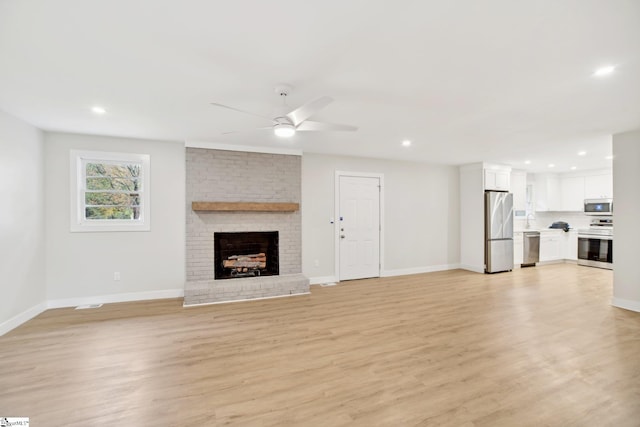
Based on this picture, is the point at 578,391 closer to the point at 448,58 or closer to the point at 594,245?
the point at 448,58

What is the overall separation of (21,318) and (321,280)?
4332 millimetres

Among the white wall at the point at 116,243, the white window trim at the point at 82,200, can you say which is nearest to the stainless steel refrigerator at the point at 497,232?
the white wall at the point at 116,243

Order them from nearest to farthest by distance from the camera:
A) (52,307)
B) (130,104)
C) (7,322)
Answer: (130,104)
(7,322)
(52,307)

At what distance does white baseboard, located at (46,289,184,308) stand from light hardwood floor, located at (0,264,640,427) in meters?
0.20

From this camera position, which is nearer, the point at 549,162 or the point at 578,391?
the point at 578,391

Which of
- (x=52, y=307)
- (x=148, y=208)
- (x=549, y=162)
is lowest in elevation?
(x=52, y=307)

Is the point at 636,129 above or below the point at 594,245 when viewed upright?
above

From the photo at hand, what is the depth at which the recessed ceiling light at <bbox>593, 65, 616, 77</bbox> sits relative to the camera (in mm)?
2275

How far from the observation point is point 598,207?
285 inches

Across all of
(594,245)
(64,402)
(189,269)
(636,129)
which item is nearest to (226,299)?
(189,269)

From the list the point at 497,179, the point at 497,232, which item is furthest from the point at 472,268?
the point at 497,179

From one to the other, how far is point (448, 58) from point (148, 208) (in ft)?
15.3

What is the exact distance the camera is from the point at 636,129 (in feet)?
12.9

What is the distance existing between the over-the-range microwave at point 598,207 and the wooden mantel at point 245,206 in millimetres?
7709
